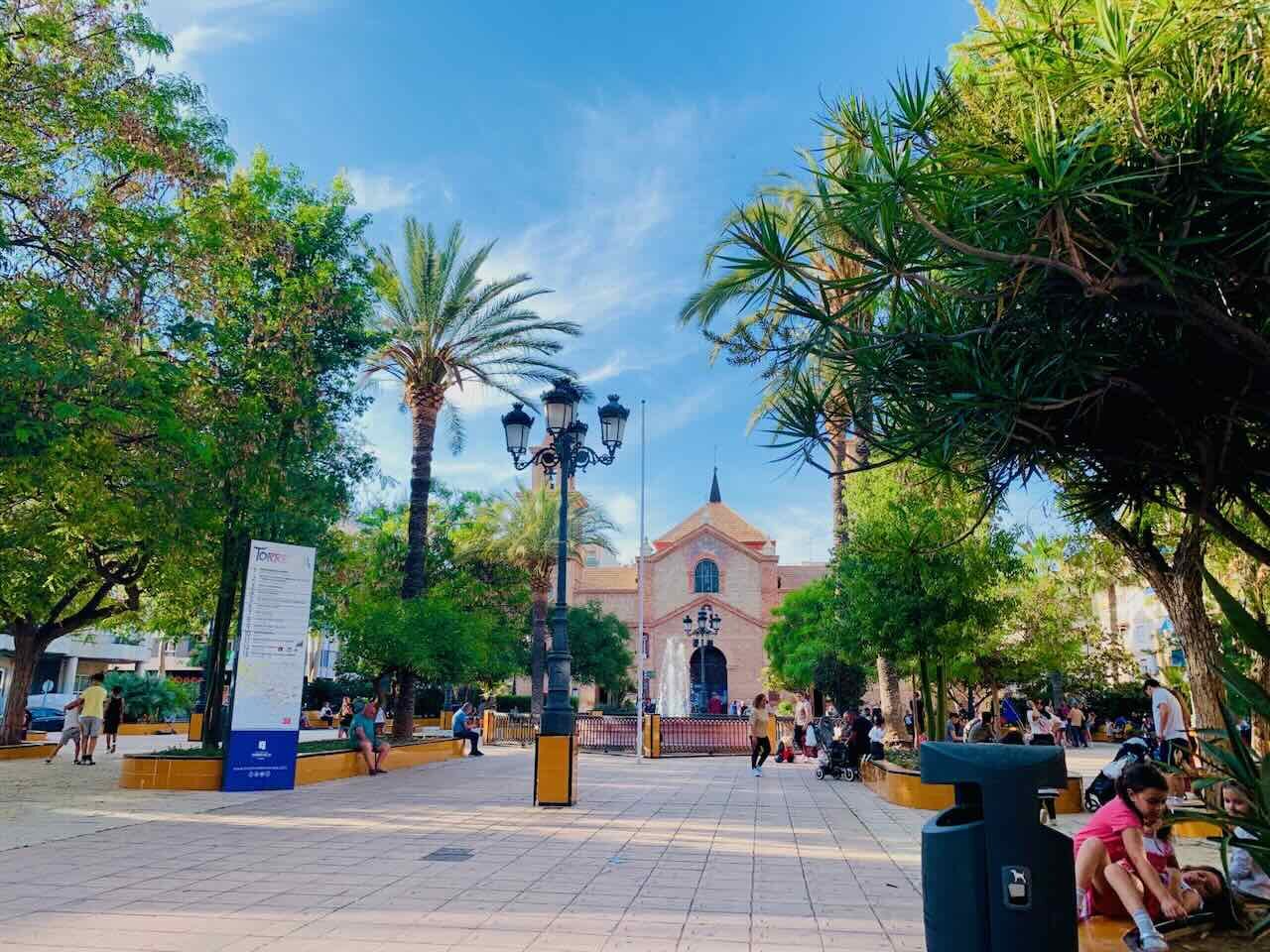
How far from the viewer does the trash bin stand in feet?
10.7

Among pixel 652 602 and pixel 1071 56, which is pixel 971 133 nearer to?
pixel 1071 56

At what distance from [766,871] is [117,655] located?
57.8 m

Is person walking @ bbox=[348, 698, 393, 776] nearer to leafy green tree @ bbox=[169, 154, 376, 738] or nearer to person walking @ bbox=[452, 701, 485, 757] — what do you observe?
leafy green tree @ bbox=[169, 154, 376, 738]

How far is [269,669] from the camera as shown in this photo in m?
13.0

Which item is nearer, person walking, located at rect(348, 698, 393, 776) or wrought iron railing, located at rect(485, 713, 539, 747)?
person walking, located at rect(348, 698, 393, 776)

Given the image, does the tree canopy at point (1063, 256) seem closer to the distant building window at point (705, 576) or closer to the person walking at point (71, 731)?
the person walking at point (71, 731)

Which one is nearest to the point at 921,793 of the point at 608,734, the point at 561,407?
the point at 561,407

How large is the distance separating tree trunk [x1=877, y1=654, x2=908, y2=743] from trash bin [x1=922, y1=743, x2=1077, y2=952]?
16.2m

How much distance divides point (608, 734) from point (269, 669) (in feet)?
51.1

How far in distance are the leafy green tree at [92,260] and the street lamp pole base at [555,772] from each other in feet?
20.0

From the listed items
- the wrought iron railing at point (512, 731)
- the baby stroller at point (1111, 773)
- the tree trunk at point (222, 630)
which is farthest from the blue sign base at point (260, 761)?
the wrought iron railing at point (512, 731)

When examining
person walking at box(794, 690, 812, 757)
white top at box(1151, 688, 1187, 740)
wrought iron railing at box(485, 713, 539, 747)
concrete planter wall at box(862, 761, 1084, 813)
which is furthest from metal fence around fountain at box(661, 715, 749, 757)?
white top at box(1151, 688, 1187, 740)

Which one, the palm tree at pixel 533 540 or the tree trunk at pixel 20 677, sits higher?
the palm tree at pixel 533 540

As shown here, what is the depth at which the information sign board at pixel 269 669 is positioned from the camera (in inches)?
505
